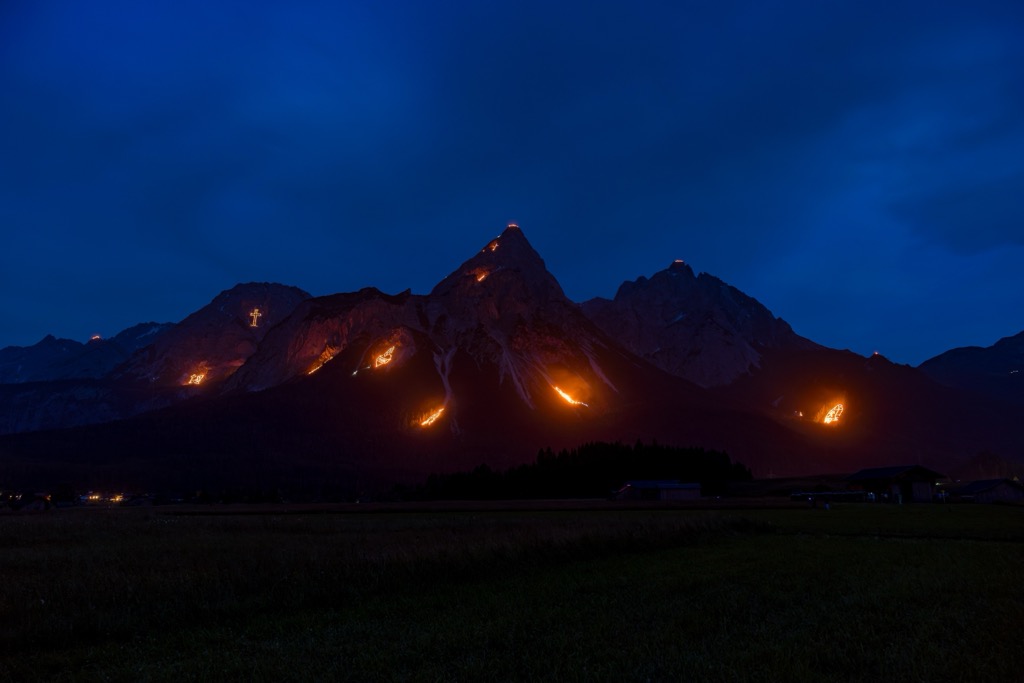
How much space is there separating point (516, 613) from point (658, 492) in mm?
101680

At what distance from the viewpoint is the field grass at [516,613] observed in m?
11.0

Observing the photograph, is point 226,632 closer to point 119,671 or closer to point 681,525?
point 119,671

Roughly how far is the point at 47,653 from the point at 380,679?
26.4ft

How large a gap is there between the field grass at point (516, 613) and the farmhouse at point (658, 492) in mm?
84383

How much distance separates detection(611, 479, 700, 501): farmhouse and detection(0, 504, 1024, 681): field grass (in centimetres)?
8438

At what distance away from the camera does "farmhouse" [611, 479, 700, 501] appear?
110938 mm

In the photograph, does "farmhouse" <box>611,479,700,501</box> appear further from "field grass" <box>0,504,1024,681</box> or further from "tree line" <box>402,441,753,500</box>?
"field grass" <box>0,504,1024,681</box>

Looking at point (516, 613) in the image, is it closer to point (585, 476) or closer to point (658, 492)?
point (658, 492)

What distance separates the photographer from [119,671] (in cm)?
1179

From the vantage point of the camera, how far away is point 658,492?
111438 mm

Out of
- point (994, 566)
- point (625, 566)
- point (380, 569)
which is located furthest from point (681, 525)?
point (380, 569)

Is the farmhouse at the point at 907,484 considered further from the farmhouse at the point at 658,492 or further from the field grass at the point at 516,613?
the field grass at the point at 516,613

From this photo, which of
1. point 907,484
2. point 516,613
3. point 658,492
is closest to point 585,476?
point 658,492

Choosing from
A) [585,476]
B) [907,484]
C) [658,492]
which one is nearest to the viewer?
[907,484]
